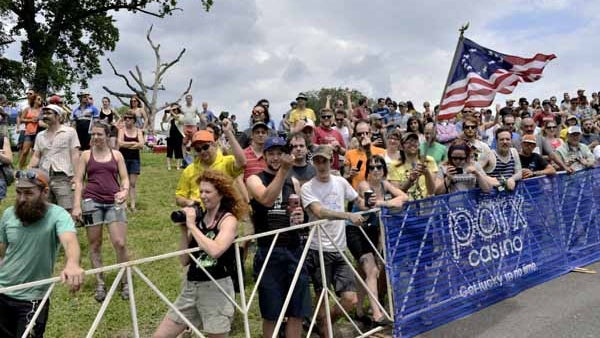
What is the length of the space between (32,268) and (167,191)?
800 centimetres

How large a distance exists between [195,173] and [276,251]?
1.31m

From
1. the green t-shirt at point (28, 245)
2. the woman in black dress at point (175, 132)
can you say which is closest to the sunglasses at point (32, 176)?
the green t-shirt at point (28, 245)

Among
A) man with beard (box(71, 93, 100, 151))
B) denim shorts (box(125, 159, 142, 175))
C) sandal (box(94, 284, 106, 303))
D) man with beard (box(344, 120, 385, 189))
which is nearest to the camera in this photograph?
sandal (box(94, 284, 106, 303))

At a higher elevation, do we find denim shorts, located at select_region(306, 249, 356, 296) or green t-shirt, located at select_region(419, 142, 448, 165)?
green t-shirt, located at select_region(419, 142, 448, 165)

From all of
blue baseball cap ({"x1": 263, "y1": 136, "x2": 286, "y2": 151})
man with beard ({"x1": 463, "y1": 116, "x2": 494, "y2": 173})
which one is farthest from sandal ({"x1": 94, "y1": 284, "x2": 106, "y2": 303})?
A: man with beard ({"x1": 463, "y1": 116, "x2": 494, "y2": 173})

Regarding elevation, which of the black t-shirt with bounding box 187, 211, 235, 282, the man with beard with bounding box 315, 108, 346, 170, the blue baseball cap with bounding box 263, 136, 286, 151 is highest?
the man with beard with bounding box 315, 108, 346, 170

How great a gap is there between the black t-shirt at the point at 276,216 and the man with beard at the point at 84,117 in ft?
21.5

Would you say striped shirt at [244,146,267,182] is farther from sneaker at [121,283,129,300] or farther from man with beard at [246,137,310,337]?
sneaker at [121,283,129,300]

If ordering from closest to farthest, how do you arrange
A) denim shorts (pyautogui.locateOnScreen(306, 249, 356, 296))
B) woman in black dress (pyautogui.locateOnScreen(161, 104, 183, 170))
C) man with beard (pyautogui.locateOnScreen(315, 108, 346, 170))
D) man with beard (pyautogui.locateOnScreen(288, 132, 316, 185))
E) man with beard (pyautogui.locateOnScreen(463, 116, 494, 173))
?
denim shorts (pyautogui.locateOnScreen(306, 249, 356, 296)) < man with beard (pyautogui.locateOnScreen(288, 132, 316, 185)) < man with beard (pyautogui.locateOnScreen(463, 116, 494, 173)) < man with beard (pyautogui.locateOnScreen(315, 108, 346, 170)) < woman in black dress (pyautogui.locateOnScreen(161, 104, 183, 170))

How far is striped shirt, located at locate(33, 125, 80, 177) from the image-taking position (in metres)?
6.18

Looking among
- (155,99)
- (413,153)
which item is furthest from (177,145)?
(155,99)

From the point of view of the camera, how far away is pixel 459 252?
559 centimetres

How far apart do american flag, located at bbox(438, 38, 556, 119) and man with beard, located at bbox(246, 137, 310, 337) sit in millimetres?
2548

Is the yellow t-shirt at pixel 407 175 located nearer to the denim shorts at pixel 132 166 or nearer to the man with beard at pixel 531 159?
the man with beard at pixel 531 159
